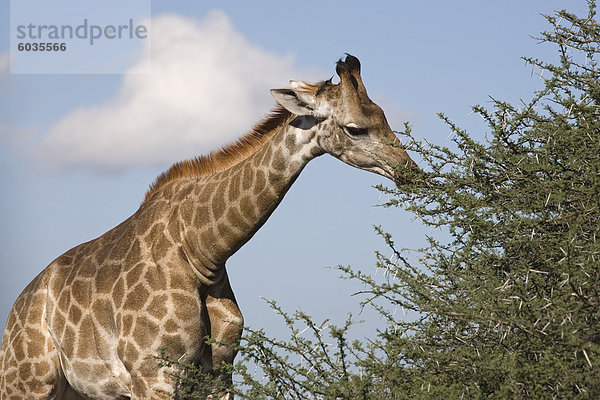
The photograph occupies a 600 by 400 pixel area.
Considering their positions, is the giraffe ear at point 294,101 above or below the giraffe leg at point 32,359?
above

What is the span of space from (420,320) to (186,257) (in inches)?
108

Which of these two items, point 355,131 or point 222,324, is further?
point 222,324

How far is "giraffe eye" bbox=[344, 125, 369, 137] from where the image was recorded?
24.6 ft

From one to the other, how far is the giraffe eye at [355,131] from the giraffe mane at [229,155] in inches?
31.3

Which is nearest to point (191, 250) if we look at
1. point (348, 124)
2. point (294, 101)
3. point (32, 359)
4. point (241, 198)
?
point (241, 198)

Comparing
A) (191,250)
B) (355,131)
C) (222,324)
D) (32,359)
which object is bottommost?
(32,359)

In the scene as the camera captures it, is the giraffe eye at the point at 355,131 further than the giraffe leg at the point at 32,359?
No

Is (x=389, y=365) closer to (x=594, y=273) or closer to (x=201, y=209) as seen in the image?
(x=594, y=273)

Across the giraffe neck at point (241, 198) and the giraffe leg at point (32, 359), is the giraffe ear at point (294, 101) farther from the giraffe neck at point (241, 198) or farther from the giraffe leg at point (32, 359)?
the giraffe leg at point (32, 359)

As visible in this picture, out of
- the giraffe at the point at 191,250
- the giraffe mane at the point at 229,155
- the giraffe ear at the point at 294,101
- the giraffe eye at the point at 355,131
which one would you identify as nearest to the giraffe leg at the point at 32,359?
the giraffe at the point at 191,250

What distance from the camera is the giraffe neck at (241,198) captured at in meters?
7.59

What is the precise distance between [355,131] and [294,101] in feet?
2.33

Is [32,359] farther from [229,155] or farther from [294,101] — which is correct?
[294,101]

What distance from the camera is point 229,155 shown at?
330 inches
